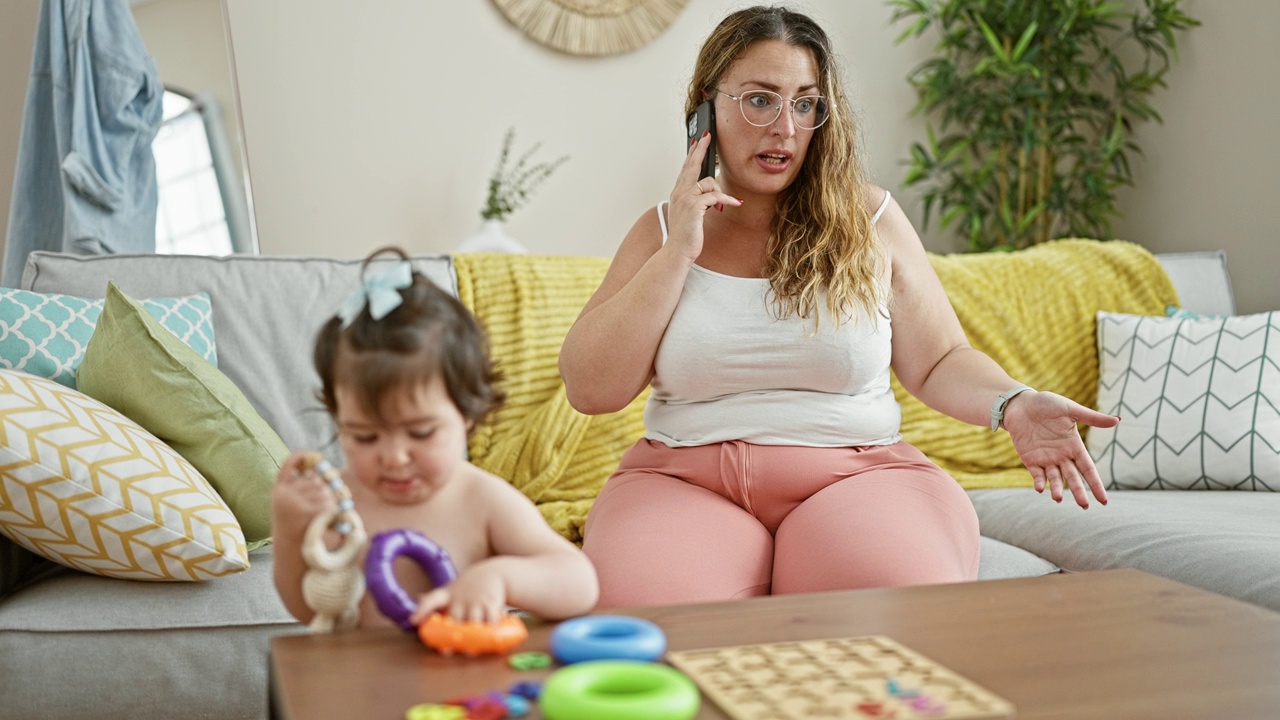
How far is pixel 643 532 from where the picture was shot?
1228mm

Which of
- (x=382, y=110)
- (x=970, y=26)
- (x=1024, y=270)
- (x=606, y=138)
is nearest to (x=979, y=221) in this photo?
(x=970, y=26)

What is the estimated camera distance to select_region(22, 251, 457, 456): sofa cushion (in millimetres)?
1779

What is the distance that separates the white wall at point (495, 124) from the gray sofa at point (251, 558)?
2.88ft

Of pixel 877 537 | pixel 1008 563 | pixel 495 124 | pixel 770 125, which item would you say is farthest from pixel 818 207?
pixel 495 124

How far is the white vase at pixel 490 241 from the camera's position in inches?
105

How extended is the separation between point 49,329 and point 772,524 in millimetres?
1090

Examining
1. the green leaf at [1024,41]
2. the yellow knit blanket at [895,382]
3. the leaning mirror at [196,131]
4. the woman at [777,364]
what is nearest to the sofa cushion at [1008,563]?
the woman at [777,364]

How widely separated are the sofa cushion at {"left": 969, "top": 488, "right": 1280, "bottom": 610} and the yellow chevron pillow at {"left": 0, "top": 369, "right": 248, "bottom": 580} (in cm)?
119

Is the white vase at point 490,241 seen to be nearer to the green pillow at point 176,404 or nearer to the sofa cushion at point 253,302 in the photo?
the sofa cushion at point 253,302

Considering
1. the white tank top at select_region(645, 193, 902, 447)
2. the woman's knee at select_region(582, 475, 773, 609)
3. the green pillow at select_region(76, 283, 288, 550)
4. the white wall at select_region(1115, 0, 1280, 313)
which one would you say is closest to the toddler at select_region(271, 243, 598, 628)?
the woman's knee at select_region(582, 475, 773, 609)

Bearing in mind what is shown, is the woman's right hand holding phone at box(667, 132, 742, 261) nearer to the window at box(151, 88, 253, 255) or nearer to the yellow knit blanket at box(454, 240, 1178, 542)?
the yellow knit blanket at box(454, 240, 1178, 542)

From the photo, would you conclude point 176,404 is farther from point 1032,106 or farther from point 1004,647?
point 1032,106

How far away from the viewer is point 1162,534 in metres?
1.54

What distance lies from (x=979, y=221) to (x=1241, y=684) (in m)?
2.43
